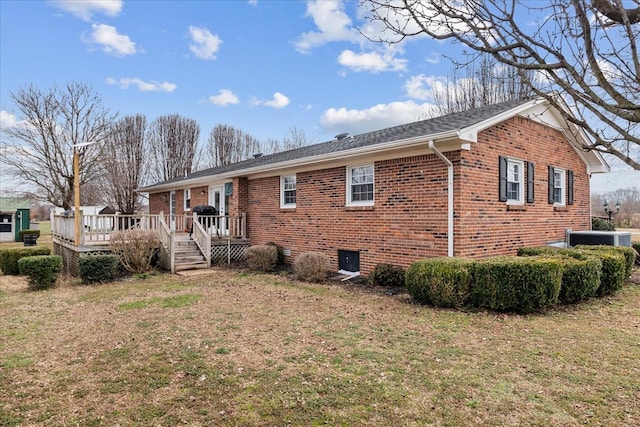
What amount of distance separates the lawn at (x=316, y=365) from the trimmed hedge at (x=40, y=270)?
2042 millimetres

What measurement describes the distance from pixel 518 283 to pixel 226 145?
96.9 ft

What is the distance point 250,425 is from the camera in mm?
3035

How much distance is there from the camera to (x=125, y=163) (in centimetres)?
2655

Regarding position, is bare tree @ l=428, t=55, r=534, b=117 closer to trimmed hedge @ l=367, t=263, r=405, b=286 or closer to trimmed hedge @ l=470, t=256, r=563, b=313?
trimmed hedge @ l=367, t=263, r=405, b=286

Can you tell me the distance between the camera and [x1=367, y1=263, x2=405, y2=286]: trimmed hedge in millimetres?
8922

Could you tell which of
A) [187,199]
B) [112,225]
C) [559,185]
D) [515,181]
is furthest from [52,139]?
[559,185]

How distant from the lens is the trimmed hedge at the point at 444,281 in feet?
21.8

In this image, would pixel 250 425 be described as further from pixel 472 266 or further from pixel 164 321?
pixel 472 266

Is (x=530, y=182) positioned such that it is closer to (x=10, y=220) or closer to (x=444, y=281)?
(x=444, y=281)

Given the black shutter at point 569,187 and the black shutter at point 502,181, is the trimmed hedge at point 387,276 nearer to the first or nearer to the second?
the black shutter at point 502,181

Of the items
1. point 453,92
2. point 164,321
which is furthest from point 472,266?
point 453,92

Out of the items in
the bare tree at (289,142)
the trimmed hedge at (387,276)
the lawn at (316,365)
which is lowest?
the lawn at (316,365)

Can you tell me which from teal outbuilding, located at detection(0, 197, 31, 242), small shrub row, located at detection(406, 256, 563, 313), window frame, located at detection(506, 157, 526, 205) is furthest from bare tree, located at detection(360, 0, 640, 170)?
teal outbuilding, located at detection(0, 197, 31, 242)

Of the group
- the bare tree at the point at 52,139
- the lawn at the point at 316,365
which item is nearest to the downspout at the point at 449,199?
the lawn at the point at 316,365
